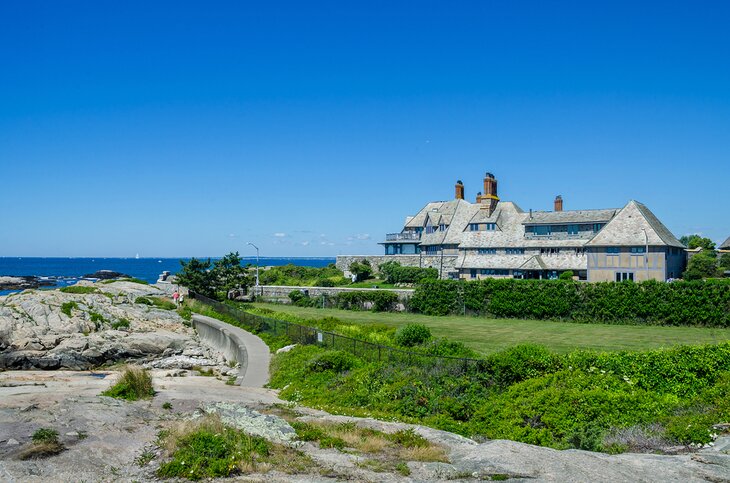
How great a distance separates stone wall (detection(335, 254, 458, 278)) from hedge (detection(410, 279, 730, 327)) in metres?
15.8

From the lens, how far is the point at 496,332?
3775cm

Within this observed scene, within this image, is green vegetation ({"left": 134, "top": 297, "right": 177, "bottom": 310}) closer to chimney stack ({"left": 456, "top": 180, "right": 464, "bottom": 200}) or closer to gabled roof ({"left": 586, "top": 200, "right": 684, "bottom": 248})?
gabled roof ({"left": 586, "top": 200, "right": 684, "bottom": 248})

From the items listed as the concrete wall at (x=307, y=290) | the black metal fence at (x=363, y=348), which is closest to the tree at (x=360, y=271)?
the concrete wall at (x=307, y=290)

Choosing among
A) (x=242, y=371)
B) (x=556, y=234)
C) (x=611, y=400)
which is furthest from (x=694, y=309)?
(x=242, y=371)

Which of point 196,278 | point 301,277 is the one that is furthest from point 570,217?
point 196,278

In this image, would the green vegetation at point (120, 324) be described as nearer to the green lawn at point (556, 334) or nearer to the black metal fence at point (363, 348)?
the black metal fence at point (363, 348)

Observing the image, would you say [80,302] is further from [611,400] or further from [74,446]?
[611,400]

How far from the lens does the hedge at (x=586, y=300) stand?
127 feet

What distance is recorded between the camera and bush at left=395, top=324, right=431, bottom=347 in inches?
1029

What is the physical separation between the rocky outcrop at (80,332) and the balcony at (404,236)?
4197cm

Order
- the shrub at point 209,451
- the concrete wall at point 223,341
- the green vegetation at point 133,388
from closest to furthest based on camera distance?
the shrub at point 209,451, the green vegetation at point 133,388, the concrete wall at point 223,341

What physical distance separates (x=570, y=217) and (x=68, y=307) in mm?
48750

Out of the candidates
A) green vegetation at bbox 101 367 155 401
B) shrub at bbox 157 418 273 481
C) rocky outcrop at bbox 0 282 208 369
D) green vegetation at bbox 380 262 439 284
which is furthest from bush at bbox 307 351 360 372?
green vegetation at bbox 380 262 439 284

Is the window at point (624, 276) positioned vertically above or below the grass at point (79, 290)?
above
